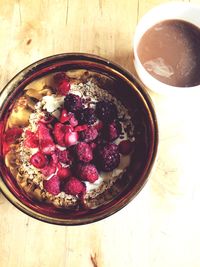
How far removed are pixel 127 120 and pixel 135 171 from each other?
0.12m

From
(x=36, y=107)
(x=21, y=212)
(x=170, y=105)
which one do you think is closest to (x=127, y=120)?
(x=170, y=105)

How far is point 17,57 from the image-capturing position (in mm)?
1161

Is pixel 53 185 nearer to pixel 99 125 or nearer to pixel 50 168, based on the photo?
pixel 50 168

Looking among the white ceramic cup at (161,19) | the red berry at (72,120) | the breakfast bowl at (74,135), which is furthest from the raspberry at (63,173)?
the white ceramic cup at (161,19)

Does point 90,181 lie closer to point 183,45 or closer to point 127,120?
point 127,120

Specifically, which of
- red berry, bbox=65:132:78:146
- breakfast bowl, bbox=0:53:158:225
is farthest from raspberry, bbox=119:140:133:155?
red berry, bbox=65:132:78:146

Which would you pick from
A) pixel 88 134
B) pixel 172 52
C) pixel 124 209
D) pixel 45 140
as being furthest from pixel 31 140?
pixel 172 52

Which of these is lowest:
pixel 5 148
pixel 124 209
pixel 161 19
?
pixel 124 209

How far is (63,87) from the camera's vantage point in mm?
1137

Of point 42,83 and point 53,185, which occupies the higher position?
→ point 42,83

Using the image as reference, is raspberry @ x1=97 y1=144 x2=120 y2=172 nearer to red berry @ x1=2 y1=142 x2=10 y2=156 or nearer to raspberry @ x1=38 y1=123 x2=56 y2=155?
raspberry @ x1=38 y1=123 x2=56 y2=155

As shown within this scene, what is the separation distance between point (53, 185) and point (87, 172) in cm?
8

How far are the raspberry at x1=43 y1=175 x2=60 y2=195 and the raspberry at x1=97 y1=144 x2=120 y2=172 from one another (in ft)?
0.35

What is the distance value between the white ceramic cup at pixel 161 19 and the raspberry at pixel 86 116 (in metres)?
0.15
